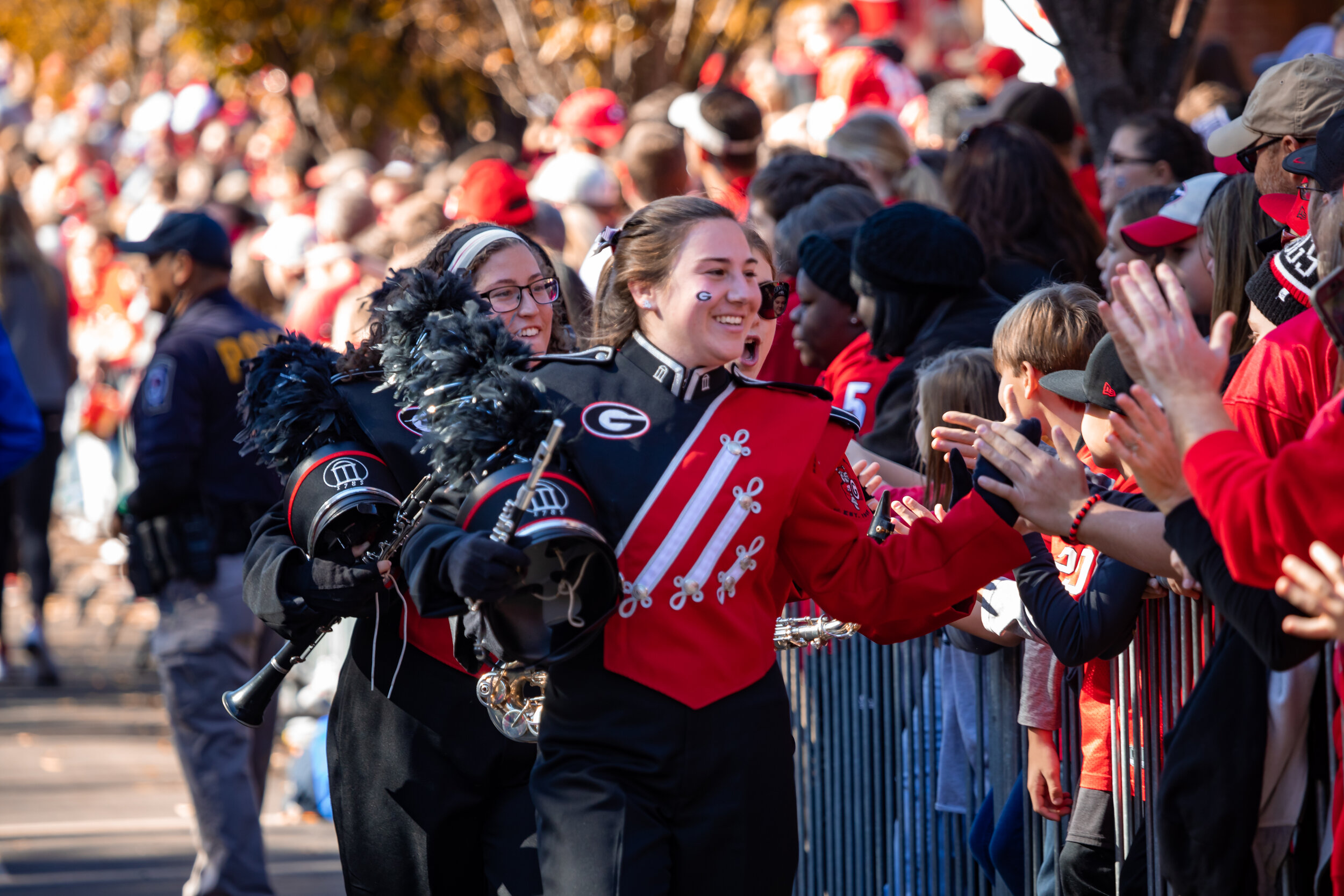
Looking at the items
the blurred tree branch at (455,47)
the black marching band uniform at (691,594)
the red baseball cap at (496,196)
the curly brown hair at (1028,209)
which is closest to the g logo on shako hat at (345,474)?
the black marching band uniform at (691,594)

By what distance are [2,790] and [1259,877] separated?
607 centimetres

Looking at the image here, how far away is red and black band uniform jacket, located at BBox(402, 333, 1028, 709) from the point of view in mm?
3047

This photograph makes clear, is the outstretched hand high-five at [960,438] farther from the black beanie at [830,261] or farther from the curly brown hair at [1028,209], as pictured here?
the curly brown hair at [1028,209]

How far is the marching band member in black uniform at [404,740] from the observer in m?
3.54

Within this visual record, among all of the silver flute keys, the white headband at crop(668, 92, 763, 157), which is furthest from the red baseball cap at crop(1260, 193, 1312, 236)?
the white headband at crop(668, 92, 763, 157)

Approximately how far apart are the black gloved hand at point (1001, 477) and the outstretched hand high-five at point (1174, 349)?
1.48ft

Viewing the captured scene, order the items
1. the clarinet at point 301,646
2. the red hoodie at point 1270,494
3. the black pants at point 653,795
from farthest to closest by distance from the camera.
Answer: the clarinet at point 301,646
the black pants at point 653,795
the red hoodie at point 1270,494

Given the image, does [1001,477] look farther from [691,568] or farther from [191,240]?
[191,240]

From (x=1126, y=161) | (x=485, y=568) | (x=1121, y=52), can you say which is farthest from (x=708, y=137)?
(x=485, y=568)

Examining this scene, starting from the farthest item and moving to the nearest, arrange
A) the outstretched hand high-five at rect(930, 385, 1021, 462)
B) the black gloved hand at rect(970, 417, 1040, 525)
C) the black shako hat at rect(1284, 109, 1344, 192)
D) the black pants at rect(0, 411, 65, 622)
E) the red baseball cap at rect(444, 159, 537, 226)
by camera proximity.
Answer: the black pants at rect(0, 411, 65, 622)
the red baseball cap at rect(444, 159, 537, 226)
the outstretched hand high-five at rect(930, 385, 1021, 462)
the black gloved hand at rect(970, 417, 1040, 525)
the black shako hat at rect(1284, 109, 1344, 192)

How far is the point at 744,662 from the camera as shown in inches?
122

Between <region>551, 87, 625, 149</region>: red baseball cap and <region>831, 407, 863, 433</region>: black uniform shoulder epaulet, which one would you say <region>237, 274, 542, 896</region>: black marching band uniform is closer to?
<region>831, 407, 863, 433</region>: black uniform shoulder epaulet

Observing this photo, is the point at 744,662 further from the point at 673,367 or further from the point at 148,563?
the point at 148,563

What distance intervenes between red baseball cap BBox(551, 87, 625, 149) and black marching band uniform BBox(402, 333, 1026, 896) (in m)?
6.92
